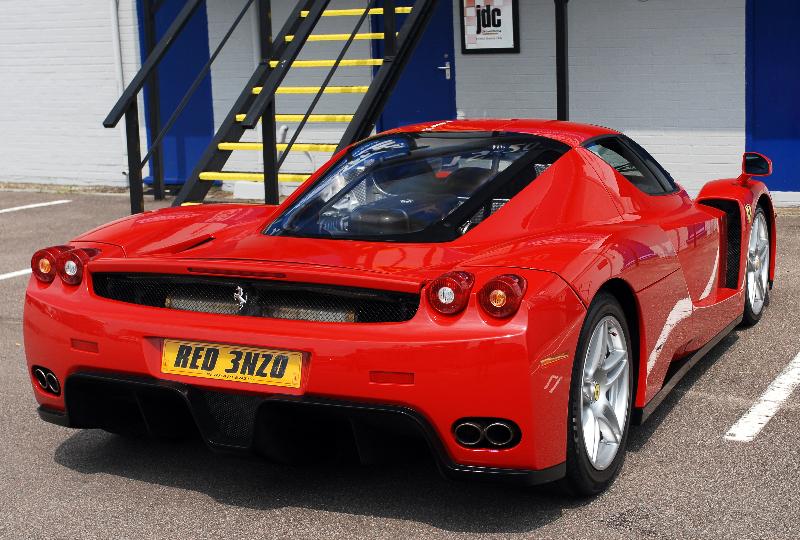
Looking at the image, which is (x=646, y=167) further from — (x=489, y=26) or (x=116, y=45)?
(x=116, y=45)

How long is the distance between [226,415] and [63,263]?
3.10ft

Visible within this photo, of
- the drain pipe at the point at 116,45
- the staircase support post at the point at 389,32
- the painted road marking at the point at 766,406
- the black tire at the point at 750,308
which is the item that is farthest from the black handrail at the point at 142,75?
the painted road marking at the point at 766,406

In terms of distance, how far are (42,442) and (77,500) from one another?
78 cm

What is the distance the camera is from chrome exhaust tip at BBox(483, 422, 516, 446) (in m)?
3.74

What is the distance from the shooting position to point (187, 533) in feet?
13.1

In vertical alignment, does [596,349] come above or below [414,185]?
below

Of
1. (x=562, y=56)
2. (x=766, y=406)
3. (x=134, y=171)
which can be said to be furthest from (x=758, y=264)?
(x=134, y=171)

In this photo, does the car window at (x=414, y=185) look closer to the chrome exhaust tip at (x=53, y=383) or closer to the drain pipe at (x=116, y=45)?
the chrome exhaust tip at (x=53, y=383)

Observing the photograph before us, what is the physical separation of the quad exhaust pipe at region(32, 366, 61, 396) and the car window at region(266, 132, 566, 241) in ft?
3.35

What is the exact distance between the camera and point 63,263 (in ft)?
14.6

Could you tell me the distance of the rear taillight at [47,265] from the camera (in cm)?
448

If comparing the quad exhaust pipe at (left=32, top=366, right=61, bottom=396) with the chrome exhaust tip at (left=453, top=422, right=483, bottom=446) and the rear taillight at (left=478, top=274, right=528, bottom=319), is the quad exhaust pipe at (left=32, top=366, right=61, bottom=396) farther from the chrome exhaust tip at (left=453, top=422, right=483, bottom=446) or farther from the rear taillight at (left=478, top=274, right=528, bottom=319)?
the rear taillight at (left=478, top=274, right=528, bottom=319)

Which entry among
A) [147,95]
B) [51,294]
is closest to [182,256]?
[51,294]

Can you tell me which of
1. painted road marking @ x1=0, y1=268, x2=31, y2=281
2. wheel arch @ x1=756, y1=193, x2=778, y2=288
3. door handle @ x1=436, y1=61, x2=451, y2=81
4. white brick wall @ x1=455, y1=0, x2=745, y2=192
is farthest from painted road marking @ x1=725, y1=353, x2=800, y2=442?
door handle @ x1=436, y1=61, x2=451, y2=81
